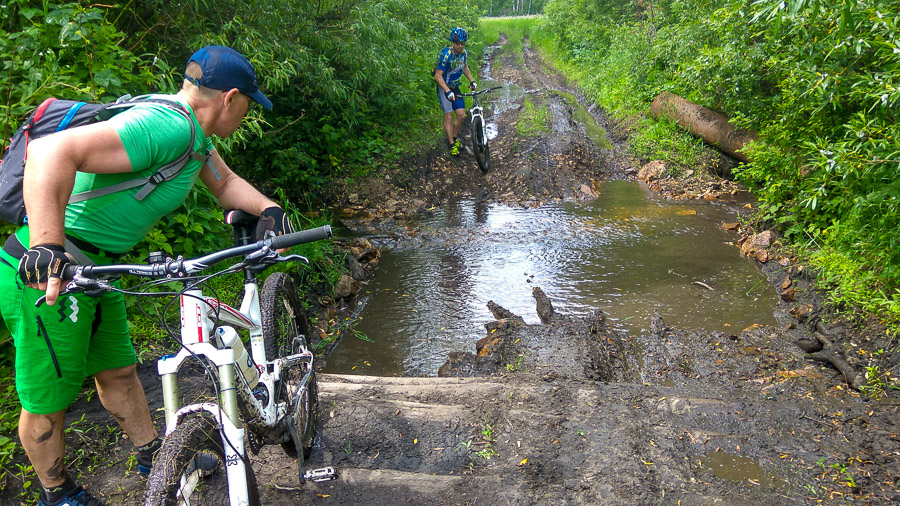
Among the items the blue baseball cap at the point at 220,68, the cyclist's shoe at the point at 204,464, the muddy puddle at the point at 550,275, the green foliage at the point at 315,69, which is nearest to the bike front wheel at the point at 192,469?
the cyclist's shoe at the point at 204,464

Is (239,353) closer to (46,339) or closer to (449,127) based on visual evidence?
(46,339)

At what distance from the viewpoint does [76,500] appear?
232 cm

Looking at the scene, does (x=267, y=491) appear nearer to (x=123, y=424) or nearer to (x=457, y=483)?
(x=123, y=424)

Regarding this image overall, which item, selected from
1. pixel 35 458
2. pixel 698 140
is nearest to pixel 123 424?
pixel 35 458

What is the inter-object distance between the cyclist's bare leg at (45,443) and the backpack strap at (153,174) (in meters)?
0.91

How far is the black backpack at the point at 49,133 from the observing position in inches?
77.7

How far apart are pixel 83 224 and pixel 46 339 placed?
0.46m

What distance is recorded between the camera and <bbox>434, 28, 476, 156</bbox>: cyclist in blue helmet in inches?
357

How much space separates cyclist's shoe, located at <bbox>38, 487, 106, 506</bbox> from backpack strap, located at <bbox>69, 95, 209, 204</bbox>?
1.26 metres

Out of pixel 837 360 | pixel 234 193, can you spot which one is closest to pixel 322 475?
pixel 234 193

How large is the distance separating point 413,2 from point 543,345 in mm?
7136

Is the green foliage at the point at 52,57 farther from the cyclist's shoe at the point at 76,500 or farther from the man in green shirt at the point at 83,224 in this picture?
the cyclist's shoe at the point at 76,500

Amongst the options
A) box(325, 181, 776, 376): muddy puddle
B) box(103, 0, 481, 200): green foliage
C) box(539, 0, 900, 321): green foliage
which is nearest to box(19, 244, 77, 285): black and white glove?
box(325, 181, 776, 376): muddy puddle

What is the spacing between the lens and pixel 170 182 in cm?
218
